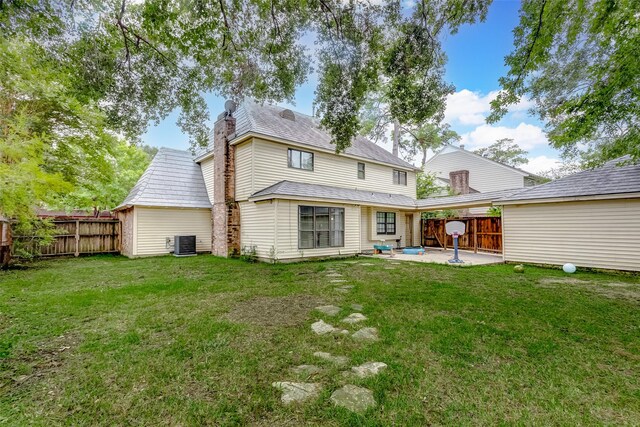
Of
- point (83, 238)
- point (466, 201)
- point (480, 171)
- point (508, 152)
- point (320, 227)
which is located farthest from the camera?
point (508, 152)

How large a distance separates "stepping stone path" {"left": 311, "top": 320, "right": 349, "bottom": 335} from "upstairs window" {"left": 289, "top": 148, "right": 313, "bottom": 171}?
892 cm

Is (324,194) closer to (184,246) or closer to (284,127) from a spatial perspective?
(284,127)

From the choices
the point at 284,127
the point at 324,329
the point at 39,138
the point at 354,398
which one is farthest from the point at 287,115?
the point at 354,398

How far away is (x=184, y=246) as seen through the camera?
490 inches

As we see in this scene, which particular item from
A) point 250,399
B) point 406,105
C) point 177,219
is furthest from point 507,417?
point 177,219

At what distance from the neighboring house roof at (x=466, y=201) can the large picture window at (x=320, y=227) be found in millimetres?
5934

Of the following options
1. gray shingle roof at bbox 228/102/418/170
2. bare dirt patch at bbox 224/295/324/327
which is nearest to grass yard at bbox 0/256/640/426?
bare dirt patch at bbox 224/295/324/327

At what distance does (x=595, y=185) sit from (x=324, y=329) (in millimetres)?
10407

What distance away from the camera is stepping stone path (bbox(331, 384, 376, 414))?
2.20 m

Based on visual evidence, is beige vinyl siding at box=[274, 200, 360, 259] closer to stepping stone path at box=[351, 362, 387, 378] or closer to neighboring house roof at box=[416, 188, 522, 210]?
neighboring house roof at box=[416, 188, 522, 210]

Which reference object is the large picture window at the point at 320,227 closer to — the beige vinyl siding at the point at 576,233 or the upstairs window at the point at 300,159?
the upstairs window at the point at 300,159

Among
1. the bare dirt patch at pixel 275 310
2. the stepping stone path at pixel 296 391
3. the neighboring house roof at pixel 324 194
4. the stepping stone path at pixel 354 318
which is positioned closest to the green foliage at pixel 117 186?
the neighboring house roof at pixel 324 194

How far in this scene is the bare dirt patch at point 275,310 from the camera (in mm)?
4156

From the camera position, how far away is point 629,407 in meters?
2.20
